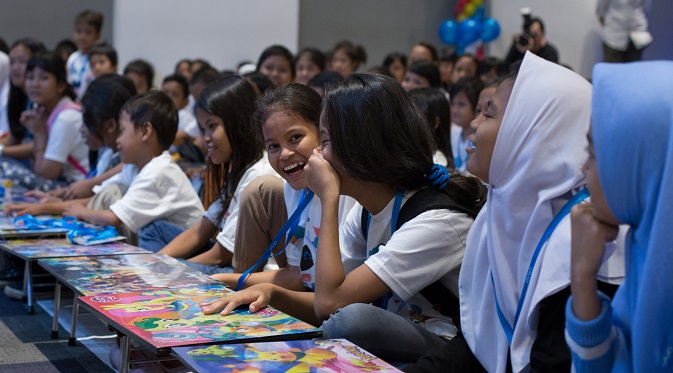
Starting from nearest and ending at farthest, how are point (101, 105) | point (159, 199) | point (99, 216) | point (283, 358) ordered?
point (283, 358) < point (99, 216) < point (159, 199) < point (101, 105)

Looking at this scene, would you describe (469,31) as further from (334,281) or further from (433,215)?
(334,281)

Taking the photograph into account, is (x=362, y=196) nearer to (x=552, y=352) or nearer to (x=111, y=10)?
(x=552, y=352)

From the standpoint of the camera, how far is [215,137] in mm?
3320

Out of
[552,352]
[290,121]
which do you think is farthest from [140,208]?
[552,352]

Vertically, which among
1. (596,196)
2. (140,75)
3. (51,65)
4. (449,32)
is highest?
(596,196)

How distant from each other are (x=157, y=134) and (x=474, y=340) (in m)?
2.33

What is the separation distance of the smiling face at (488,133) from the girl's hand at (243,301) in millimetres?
598

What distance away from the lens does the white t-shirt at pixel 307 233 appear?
103 inches

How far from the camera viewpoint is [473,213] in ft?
7.16

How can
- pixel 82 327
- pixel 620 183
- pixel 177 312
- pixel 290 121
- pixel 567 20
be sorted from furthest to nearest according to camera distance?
pixel 567 20
pixel 82 327
pixel 290 121
pixel 177 312
pixel 620 183

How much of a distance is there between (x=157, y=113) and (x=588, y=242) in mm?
2663

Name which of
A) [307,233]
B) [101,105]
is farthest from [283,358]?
[101,105]

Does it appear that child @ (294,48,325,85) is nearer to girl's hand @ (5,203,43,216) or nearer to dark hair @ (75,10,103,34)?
dark hair @ (75,10,103,34)

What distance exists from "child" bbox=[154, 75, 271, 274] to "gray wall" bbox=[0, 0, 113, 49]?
5.82 metres
